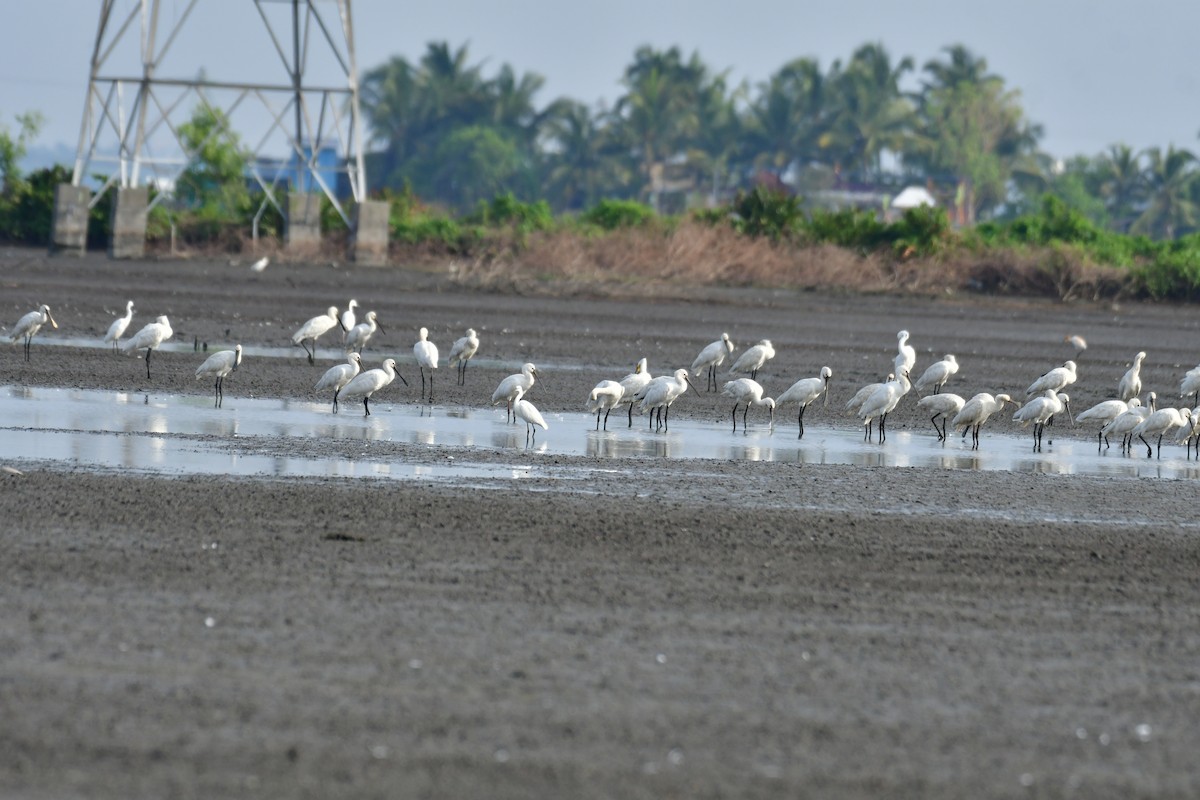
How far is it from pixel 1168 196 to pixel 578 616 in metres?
94.8

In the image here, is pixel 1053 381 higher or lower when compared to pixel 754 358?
lower

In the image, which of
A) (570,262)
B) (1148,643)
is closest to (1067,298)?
(570,262)

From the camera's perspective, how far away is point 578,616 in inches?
367

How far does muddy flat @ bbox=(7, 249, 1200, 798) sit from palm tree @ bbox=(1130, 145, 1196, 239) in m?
82.8

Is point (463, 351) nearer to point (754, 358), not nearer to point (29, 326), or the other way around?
point (754, 358)

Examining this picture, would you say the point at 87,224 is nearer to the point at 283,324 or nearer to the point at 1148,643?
the point at 283,324

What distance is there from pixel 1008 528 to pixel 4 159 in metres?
53.0

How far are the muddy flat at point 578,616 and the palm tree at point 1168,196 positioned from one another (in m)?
82.8

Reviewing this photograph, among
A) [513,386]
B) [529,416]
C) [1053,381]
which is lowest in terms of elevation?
[529,416]

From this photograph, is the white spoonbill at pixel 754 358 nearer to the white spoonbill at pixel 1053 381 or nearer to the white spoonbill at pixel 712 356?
the white spoonbill at pixel 712 356

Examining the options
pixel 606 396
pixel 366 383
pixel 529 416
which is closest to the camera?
pixel 529 416

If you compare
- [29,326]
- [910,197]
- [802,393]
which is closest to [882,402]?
[802,393]

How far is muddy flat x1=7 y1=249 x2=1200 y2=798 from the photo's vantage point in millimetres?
6891

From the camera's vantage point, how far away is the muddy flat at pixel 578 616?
6.89 meters
